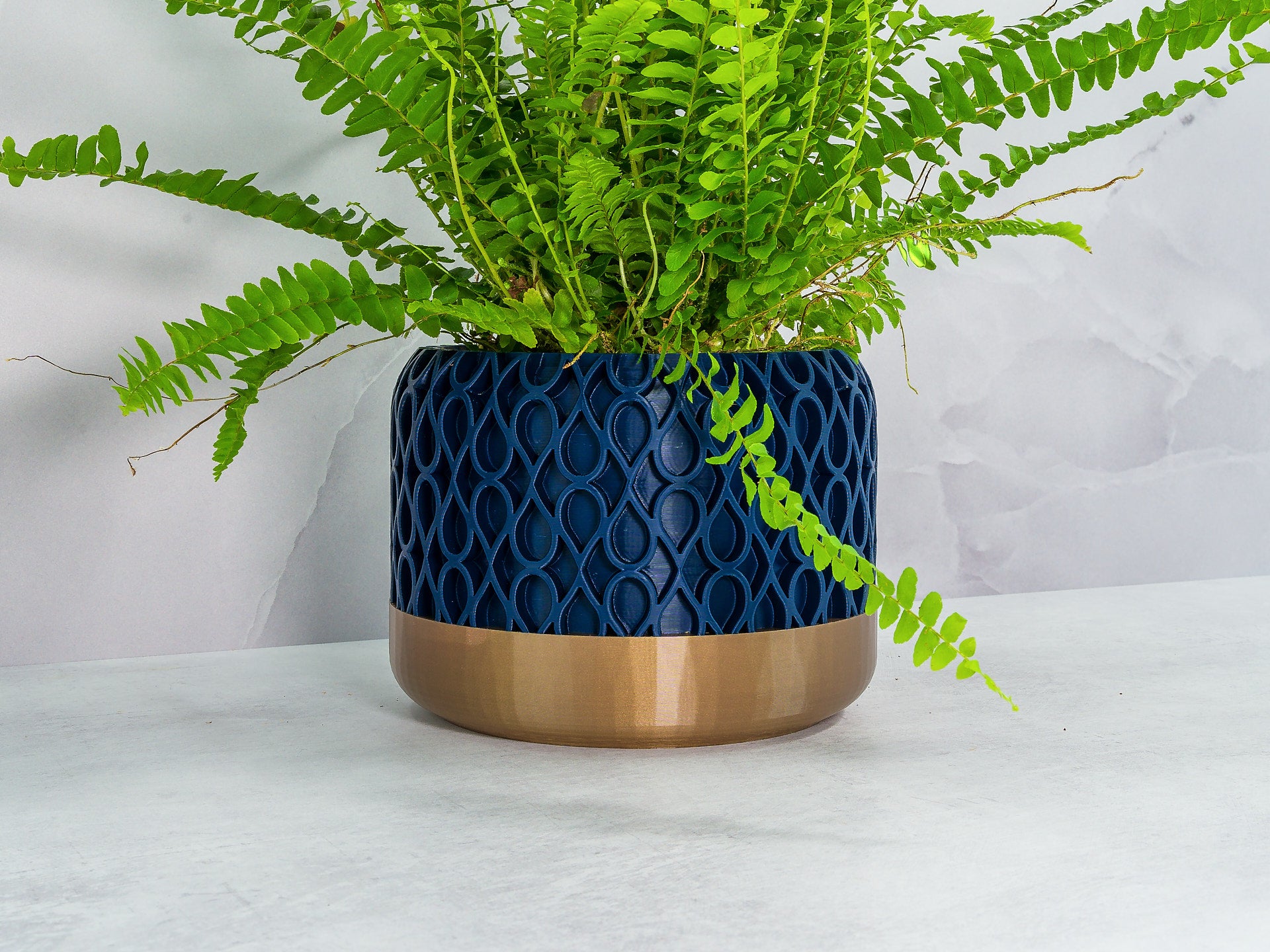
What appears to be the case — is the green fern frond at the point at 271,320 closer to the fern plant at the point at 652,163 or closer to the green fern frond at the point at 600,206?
the fern plant at the point at 652,163

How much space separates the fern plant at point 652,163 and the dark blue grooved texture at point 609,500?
19mm

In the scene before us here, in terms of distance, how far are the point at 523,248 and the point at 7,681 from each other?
479mm

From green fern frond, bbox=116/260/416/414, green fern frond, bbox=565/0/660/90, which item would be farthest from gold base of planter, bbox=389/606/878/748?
green fern frond, bbox=565/0/660/90

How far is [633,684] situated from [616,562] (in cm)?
6

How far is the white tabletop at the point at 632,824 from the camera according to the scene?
1.43 feet

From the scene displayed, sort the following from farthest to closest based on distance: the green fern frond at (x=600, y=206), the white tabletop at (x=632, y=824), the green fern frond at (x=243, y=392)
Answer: the green fern frond at (x=243, y=392) < the green fern frond at (x=600, y=206) < the white tabletop at (x=632, y=824)

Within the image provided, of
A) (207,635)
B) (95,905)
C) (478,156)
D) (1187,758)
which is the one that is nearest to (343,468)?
(207,635)

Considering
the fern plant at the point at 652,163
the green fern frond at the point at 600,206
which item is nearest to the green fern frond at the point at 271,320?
the fern plant at the point at 652,163

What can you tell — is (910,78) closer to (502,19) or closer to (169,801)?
(502,19)

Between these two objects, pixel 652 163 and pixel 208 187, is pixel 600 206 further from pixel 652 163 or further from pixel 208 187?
pixel 208 187

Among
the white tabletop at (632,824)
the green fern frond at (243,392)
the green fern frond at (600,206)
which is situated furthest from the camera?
the green fern frond at (243,392)

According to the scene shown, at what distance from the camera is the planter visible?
23.9 inches

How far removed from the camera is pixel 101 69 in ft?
2.83

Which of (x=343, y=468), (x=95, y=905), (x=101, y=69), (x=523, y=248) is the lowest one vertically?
(x=95, y=905)
